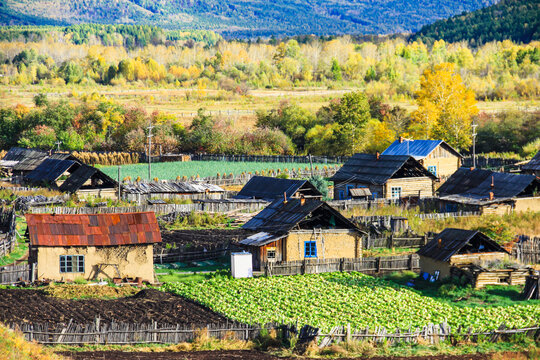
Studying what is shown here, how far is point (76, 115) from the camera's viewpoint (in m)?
107

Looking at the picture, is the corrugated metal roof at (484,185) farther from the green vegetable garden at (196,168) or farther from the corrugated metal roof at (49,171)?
the corrugated metal roof at (49,171)

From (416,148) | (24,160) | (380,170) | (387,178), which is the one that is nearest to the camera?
(387,178)

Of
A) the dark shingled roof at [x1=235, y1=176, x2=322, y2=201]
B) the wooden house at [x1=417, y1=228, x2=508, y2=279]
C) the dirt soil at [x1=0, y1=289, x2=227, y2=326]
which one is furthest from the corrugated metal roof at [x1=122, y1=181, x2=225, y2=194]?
the dirt soil at [x1=0, y1=289, x2=227, y2=326]

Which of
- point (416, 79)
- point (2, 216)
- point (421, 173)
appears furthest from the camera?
point (416, 79)

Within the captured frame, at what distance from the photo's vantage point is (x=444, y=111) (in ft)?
269

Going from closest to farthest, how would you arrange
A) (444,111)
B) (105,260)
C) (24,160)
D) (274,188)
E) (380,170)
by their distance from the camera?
(105,260) < (274,188) < (380,170) < (24,160) < (444,111)

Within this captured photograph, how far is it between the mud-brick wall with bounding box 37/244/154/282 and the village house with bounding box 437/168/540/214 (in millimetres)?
22087

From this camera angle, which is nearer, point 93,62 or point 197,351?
point 197,351

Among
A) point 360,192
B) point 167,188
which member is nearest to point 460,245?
point 360,192

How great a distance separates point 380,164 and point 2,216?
2442cm

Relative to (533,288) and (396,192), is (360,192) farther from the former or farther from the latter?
(533,288)

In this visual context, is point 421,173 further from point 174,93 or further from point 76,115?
point 174,93

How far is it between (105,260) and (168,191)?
976 inches

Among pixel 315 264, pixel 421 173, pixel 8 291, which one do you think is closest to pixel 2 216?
pixel 8 291
